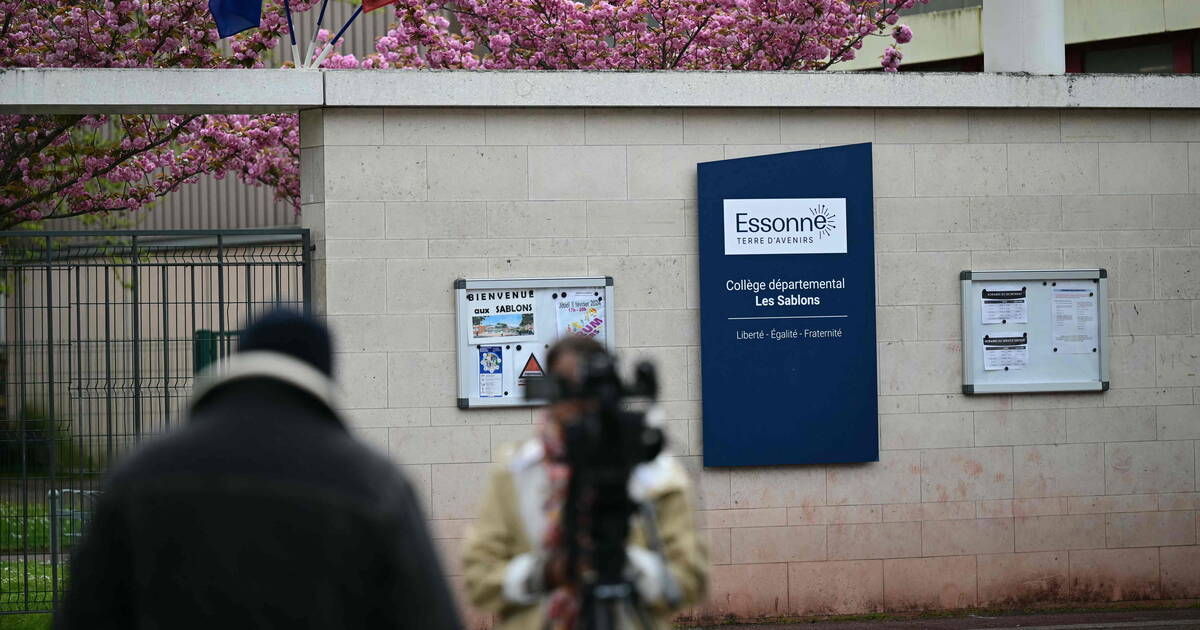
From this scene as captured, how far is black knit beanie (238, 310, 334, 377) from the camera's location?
2.92 meters

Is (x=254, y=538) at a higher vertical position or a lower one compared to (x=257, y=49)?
lower

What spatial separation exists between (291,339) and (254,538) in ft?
1.44

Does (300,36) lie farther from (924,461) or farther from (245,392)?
(245,392)

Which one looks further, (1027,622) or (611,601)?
(1027,622)

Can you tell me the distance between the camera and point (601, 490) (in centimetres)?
322

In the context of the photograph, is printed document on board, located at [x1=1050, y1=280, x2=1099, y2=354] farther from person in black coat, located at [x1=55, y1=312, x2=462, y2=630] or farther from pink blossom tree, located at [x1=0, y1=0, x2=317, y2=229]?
pink blossom tree, located at [x1=0, y1=0, x2=317, y2=229]

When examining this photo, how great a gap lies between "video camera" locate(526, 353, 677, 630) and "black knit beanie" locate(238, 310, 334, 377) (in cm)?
58

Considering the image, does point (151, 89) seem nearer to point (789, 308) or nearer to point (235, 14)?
point (235, 14)

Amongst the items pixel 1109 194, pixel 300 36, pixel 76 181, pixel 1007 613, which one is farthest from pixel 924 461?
pixel 300 36

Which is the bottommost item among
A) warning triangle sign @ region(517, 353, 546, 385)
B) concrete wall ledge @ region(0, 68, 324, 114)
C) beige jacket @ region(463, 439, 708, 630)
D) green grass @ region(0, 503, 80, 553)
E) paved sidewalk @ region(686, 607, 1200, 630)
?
paved sidewalk @ region(686, 607, 1200, 630)

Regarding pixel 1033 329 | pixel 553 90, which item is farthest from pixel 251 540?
pixel 1033 329

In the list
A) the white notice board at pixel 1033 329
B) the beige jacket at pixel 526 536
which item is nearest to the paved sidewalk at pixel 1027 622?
the white notice board at pixel 1033 329

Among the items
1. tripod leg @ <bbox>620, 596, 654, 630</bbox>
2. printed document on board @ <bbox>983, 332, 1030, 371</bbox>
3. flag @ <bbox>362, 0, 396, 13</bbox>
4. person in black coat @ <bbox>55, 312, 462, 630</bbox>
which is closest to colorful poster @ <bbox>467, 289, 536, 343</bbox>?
flag @ <bbox>362, 0, 396, 13</bbox>

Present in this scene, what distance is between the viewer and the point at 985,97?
8766 millimetres
